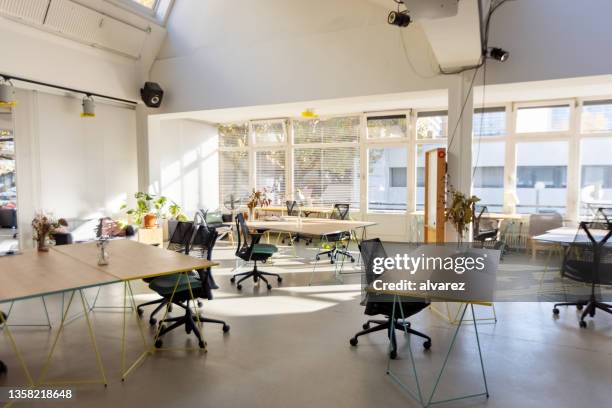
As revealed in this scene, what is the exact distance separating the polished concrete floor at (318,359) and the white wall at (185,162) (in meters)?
4.64

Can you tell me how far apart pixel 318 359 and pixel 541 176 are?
7.13 metres

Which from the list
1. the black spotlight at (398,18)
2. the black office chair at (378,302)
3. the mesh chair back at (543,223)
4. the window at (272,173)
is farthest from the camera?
the window at (272,173)

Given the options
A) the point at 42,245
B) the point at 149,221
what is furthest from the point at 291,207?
the point at 42,245

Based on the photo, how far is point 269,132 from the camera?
426 inches

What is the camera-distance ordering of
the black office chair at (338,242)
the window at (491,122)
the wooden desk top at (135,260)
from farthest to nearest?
the window at (491,122) → the black office chair at (338,242) → the wooden desk top at (135,260)

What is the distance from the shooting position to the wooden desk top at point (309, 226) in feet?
19.2

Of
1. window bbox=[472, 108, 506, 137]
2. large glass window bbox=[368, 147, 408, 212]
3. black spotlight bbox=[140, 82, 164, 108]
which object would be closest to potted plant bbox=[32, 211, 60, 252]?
black spotlight bbox=[140, 82, 164, 108]

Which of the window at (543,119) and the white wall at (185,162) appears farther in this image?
the white wall at (185,162)

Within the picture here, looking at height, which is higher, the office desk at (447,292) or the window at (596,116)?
the window at (596,116)

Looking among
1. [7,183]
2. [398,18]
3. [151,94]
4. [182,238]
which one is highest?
[398,18]

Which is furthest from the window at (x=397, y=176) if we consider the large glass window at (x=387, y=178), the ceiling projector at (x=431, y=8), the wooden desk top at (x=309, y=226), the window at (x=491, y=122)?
the ceiling projector at (x=431, y=8)

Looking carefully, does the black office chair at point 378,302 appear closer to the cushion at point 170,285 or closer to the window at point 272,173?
the cushion at point 170,285

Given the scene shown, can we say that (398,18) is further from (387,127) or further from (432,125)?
(387,127)

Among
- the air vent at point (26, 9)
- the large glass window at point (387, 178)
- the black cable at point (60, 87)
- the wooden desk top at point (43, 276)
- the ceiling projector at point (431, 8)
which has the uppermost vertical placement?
the air vent at point (26, 9)
